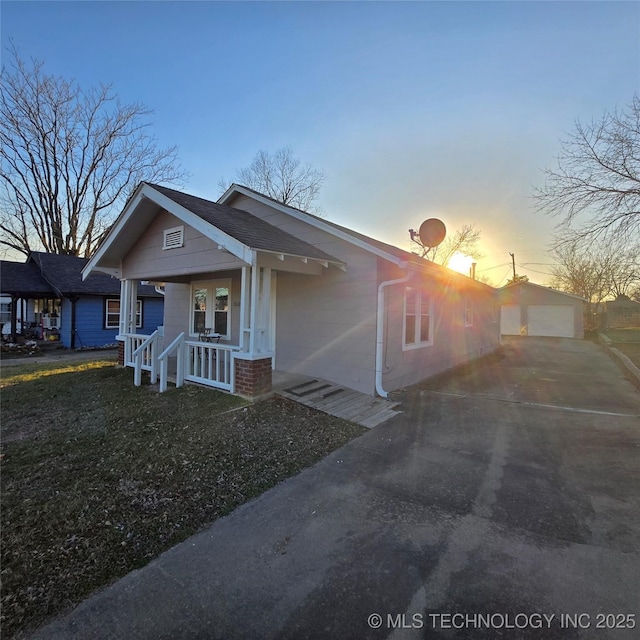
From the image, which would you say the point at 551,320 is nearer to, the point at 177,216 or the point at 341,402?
the point at 341,402

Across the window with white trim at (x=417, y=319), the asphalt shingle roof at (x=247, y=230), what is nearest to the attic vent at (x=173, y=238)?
the asphalt shingle roof at (x=247, y=230)

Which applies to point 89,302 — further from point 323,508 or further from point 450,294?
→ point 323,508

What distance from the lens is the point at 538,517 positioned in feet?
10.9

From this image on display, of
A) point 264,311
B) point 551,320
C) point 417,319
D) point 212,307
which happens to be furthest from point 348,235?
point 551,320

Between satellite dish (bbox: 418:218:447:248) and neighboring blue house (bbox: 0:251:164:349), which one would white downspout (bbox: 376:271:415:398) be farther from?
neighboring blue house (bbox: 0:251:164:349)

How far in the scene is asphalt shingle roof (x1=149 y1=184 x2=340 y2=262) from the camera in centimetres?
655

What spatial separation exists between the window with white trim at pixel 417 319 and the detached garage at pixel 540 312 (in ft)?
64.2

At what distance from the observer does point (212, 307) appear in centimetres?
1009

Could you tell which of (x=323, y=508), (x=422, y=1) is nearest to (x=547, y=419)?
(x=323, y=508)

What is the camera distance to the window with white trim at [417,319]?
8938mm

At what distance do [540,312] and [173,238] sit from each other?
93.6 ft

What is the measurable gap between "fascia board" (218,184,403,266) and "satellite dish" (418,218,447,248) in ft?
13.8

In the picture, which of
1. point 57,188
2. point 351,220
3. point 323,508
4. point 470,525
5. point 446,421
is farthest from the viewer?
point 57,188

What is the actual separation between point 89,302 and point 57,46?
36.3ft
